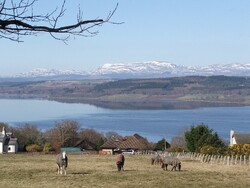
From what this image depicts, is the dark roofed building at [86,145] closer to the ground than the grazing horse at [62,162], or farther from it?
closer to the ground

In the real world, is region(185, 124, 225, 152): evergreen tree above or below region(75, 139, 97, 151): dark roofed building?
above

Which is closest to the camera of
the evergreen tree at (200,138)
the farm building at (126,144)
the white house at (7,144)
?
the evergreen tree at (200,138)

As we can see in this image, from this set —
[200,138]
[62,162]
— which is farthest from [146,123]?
[62,162]

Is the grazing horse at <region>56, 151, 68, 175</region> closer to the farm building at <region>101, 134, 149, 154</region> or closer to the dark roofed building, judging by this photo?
the farm building at <region>101, 134, 149, 154</region>

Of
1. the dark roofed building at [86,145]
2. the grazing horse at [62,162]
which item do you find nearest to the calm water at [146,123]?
the dark roofed building at [86,145]

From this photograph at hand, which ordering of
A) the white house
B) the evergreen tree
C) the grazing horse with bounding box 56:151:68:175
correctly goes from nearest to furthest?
the grazing horse with bounding box 56:151:68:175
the evergreen tree
the white house

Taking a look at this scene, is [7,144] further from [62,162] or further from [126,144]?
[62,162]

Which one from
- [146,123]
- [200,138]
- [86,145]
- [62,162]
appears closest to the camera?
[62,162]

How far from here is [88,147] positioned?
71.6 meters

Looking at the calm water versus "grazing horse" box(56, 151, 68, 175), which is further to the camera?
the calm water

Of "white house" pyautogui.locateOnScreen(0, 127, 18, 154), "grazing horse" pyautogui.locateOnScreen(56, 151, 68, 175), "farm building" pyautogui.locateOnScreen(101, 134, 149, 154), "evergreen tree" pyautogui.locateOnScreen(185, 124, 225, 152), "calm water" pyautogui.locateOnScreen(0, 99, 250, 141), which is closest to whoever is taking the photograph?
"grazing horse" pyautogui.locateOnScreen(56, 151, 68, 175)

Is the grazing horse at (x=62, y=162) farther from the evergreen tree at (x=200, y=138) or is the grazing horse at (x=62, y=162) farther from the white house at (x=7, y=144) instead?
the white house at (x=7, y=144)

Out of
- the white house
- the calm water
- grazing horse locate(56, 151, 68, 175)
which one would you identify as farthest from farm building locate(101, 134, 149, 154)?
grazing horse locate(56, 151, 68, 175)

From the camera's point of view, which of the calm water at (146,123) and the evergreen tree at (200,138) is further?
the calm water at (146,123)
